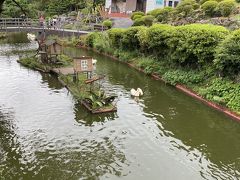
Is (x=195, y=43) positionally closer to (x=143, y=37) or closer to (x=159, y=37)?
(x=159, y=37)

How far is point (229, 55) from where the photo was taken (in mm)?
19578

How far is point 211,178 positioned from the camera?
499 inches

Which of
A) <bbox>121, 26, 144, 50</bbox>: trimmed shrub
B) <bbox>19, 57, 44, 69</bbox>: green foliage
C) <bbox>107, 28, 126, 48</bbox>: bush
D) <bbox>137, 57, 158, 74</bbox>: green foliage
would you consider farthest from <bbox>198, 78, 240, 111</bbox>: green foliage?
<bbox>107, 28, 126, 48</bbox>: bush

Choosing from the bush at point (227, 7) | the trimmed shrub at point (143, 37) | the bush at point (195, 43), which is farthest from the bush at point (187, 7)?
the bush at point (195, 43)

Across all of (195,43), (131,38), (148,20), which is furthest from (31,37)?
(195,43)

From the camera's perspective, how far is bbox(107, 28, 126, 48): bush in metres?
35.3

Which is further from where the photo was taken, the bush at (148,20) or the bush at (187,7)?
the bush at (148,20)

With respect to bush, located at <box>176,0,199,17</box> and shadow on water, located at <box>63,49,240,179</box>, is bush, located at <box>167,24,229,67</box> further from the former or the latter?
bush, located at <box>176,0,199,17</box>

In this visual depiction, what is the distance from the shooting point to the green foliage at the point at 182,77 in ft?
76.0

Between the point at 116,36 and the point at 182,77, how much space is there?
13749 mm

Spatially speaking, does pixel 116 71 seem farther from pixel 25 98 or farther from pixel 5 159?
pixel 5 159

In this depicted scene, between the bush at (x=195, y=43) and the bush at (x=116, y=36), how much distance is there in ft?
35.0

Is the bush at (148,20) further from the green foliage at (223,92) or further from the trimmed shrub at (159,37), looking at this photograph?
the green foliage at (223,92)

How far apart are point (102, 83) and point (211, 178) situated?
14.3 m
